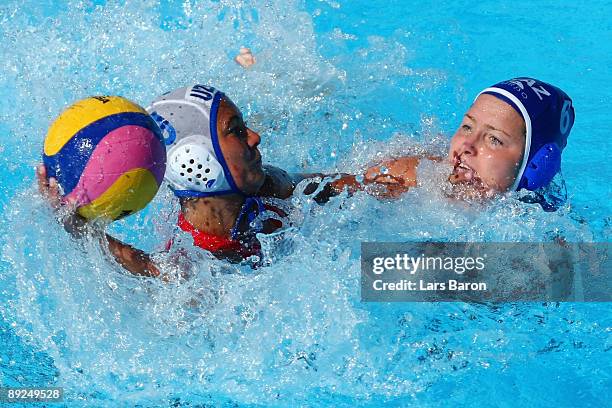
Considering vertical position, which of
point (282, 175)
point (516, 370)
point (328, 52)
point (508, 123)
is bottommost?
point (516, 370)

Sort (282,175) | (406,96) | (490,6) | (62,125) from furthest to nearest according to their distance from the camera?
(490,6)
(406,96)
(282,175)
(62,125)

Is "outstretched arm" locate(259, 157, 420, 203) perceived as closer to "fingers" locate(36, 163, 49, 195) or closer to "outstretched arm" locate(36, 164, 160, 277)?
"outstretched arm" locate(36, 164, 160, 277)

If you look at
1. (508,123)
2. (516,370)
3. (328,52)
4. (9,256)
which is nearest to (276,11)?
(328,52)

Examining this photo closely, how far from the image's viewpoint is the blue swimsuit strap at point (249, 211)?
3783 millimetres

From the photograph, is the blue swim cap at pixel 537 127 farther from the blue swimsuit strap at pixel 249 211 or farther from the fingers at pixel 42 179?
the fingers at pixel 42 179

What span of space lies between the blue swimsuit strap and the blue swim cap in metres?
1.43

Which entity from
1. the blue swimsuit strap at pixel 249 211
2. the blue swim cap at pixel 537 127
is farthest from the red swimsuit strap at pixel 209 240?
the blue swim cap at pixel 537 127

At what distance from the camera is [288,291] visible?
3822mm

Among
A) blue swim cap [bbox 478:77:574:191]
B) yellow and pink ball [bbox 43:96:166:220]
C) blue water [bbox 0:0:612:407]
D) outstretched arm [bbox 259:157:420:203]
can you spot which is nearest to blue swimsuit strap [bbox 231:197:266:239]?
blue water [bbox 0:0:612:407]

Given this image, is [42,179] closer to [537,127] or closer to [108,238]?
[108,238]

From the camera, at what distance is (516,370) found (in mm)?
3846

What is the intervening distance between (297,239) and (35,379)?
147 cm

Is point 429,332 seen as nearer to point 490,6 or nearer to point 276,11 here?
point 276,11

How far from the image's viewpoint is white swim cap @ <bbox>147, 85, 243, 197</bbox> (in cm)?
351
